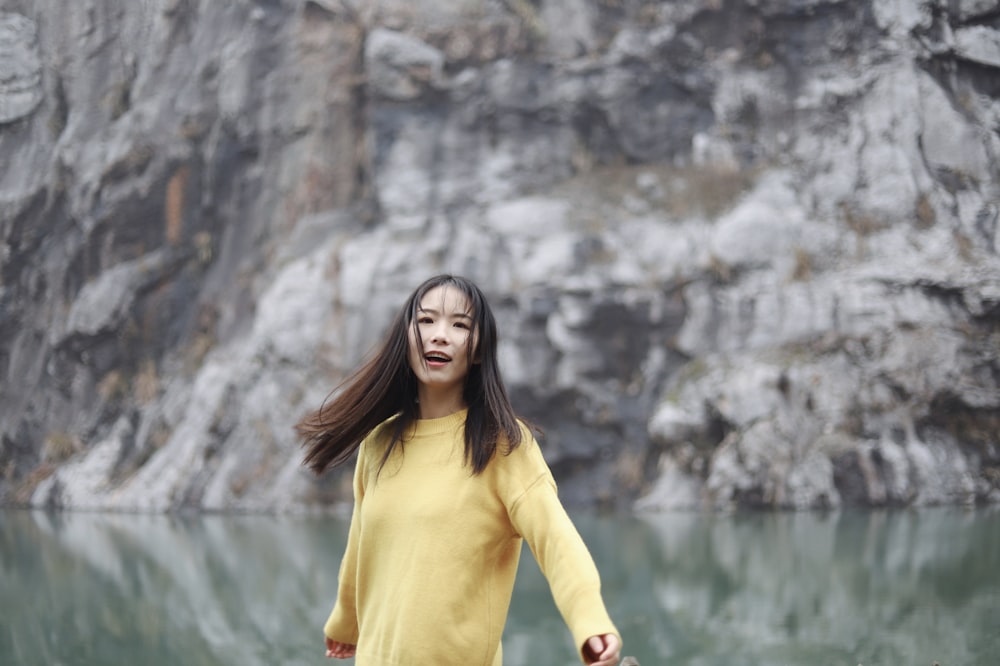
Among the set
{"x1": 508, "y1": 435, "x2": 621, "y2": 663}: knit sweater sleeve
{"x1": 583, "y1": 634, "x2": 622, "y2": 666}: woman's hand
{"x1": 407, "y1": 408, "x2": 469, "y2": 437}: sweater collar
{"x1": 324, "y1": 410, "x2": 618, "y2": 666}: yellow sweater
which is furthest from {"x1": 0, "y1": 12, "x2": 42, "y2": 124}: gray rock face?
{"x1": 583, "y1": 634, "x2": 622, "y2": 666}: woman's hand

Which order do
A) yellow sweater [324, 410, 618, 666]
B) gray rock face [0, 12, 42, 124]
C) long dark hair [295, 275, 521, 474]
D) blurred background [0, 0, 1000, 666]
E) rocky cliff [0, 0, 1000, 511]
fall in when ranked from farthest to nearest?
gray rock face [0, 12, 42, 124]
rocky cliff [0, 0, 1000, 511]
blurred background [0, 0, 1000, 666]
long dark hair [295, 275, 521, 474]
yellow sweater [324, 410, 618, 666]

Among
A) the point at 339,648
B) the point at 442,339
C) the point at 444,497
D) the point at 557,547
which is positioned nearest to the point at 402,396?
the point at 442,339

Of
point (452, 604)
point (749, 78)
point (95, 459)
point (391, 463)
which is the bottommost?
point (95, 459)

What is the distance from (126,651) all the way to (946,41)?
21227 millimetres

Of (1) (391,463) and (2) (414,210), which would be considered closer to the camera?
(1) (391,463)

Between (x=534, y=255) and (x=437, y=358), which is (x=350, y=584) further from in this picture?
(x=534, y=255)

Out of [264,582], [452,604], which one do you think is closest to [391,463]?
[452,604]

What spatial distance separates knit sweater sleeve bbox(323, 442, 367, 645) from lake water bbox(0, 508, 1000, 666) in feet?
16.1

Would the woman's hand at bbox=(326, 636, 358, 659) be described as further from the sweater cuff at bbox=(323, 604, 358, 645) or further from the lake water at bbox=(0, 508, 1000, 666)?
the lake water at bbox=(0, 508, 1000, 666)

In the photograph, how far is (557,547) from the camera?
7.27 ft

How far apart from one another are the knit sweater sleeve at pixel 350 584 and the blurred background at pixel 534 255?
942cm

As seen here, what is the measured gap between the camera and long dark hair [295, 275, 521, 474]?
8.00 feet

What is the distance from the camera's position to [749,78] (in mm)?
24141

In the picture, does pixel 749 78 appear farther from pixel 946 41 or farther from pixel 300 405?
pixel 300 405
